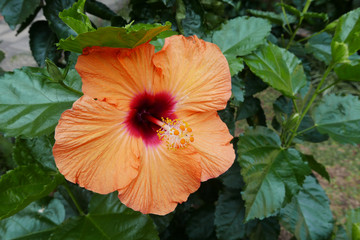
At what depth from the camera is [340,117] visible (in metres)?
1.34

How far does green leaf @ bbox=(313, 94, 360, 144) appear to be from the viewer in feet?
4.17

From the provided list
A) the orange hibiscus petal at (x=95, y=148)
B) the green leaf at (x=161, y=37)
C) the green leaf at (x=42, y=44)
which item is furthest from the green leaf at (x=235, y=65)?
the green leaf at (x=42, y=44)

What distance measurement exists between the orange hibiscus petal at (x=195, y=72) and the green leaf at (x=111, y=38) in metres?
0.08

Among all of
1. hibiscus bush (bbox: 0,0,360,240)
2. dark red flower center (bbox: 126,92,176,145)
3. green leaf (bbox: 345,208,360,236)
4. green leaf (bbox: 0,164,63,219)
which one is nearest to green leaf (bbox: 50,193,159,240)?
hibiscus bush (bbox: 0,0,360,240)

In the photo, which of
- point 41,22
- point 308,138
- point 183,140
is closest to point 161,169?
point 183,140

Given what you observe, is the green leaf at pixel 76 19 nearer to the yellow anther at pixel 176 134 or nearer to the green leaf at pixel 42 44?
the yellow anther at pixel 176 134

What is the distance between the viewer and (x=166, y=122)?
2.83 feet

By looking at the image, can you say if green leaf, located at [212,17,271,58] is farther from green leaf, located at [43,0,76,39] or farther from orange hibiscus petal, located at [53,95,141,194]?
green leaf, located at [43,0,76,39]

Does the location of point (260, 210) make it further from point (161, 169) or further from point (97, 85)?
point (97, 85)

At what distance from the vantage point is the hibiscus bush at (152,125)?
2.32 feet

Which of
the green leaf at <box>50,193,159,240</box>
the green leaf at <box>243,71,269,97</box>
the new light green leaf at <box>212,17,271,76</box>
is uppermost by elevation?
the new light green leaf at <box>212,17,271,76</box>

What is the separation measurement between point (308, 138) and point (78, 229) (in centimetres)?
120

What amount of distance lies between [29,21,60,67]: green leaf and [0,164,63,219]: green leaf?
720 millimetres

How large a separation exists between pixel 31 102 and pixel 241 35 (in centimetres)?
81
